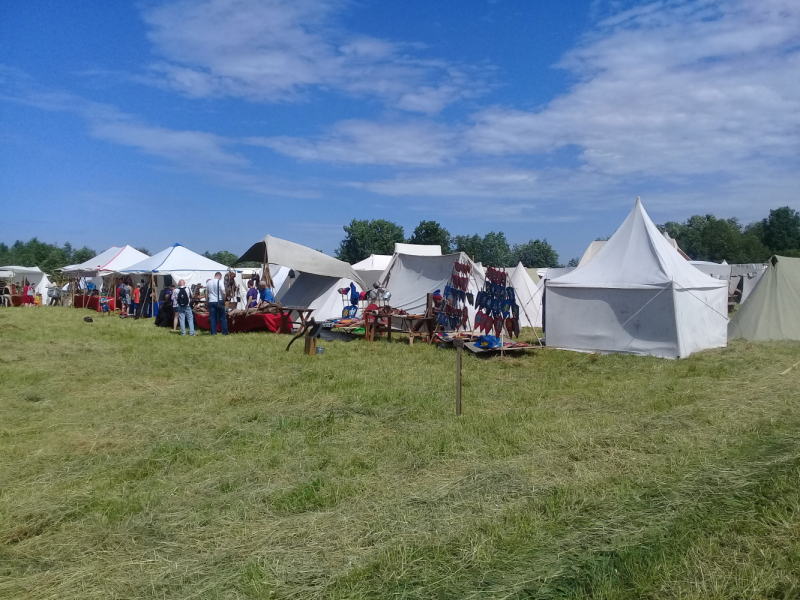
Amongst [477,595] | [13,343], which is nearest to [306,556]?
[477,595]

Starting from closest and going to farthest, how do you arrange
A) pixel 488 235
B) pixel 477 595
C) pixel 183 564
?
pixel 477 595
pixel 183 564
pixel 488 235

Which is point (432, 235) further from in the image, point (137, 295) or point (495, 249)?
point (137, 295)

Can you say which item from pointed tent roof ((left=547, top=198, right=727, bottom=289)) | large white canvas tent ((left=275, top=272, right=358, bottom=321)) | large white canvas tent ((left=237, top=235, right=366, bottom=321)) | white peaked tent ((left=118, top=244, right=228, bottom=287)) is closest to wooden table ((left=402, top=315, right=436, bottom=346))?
pointed tent roof ((left=547, top=198, right=727, bottom=289))

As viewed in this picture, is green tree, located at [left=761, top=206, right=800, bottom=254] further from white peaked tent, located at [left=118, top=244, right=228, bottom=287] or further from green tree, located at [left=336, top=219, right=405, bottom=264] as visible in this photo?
white peaked tent, located at [left=118, top=244, right=228, bottom=287]

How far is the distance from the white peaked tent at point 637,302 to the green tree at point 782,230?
65.0 meters

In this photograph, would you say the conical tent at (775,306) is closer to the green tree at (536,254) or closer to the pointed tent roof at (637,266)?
the pointed tent roof at (637,266)

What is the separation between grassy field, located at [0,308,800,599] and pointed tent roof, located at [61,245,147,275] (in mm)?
22199

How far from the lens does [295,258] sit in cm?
1641

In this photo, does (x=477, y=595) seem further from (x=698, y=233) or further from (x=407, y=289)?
(x=698, y=233)

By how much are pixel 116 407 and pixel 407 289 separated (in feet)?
32.9

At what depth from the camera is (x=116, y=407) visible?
275 inches

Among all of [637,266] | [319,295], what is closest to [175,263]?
[319,295]

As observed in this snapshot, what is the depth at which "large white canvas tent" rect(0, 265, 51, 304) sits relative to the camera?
34.0m

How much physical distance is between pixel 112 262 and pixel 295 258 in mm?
17095
